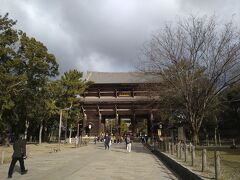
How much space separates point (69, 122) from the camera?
2297 inches

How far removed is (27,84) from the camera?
135 feet

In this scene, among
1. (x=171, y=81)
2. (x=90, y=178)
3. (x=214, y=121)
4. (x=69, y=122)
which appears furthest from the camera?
(x=69, y=122)

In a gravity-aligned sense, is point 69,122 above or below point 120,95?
below

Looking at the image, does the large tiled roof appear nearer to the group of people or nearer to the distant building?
the distant building

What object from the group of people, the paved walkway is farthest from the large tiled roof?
the paved walkway

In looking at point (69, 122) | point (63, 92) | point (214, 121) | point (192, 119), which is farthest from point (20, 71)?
point (214, 121)

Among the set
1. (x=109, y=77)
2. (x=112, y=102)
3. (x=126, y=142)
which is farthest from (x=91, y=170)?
(x=109, y=77)

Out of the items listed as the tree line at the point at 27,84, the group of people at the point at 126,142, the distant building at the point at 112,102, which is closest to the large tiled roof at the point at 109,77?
the distant building at the point at 112,102

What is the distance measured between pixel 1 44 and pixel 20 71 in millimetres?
6587

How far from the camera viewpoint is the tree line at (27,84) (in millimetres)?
35938

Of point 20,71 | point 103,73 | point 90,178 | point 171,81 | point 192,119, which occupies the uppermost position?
point 103,73

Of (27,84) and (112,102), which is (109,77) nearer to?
(112,102)

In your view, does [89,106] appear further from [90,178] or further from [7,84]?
[90,178]

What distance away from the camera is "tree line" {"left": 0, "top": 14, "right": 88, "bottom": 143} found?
35938 mm
